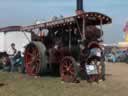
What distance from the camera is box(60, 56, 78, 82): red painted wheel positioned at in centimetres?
1700

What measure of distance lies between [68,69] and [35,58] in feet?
8.89

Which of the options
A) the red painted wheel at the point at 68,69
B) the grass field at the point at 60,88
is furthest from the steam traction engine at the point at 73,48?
the grass field at the point at 60,88

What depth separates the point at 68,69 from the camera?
17406 millimetres

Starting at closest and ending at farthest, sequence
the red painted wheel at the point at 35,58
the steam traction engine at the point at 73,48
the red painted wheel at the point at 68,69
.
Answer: the red painted wheel at the point at 68,69 → the steam traction engine at the point at 73,48 → the red painted wheel at the point at 35,58

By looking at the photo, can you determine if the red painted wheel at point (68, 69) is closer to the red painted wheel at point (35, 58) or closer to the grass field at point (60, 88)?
the grass field at point (60, 88)

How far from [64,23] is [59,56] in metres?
1.46

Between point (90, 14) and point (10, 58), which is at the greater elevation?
point (90, 14)

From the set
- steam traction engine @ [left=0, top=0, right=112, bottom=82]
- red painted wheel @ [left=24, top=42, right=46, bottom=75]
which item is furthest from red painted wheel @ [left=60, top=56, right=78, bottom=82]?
red painted wheel @ [left=24, top=42, right=46, bottom=75]

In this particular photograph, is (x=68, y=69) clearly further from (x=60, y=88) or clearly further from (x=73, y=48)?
(x=60, y=88)

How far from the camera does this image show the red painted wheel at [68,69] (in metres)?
17.0

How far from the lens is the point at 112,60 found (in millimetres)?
45406

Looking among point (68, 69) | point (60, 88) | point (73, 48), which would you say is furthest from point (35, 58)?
point (60, 88)

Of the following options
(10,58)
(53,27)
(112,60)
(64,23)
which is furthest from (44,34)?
(112,60)

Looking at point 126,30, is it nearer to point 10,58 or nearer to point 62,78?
point 10,58
